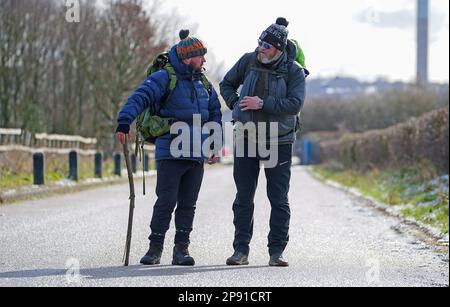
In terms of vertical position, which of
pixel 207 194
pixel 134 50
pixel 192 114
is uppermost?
pixel 134 50

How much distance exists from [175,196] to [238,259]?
754mm

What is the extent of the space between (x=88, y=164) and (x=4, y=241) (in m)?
19.1

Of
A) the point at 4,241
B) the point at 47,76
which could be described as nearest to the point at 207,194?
the point at 4,241

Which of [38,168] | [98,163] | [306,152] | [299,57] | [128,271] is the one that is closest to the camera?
[128,271]

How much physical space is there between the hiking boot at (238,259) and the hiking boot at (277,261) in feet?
0.73

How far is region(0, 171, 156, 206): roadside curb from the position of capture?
628 inches

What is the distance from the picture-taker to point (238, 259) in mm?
7848

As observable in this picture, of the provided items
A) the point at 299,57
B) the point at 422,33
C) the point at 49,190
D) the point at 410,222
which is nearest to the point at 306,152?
the point at 49,190

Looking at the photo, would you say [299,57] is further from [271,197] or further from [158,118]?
[158,118]

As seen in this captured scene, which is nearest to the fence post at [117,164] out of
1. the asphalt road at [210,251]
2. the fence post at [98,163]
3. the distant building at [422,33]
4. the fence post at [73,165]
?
the fence post at [98,163]

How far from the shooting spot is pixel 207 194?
2002cm

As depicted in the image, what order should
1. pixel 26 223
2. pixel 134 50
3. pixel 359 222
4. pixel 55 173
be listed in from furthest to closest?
pixel 134 50 < pixel 55 173 < pixel 359 222 < pixel 26 223
